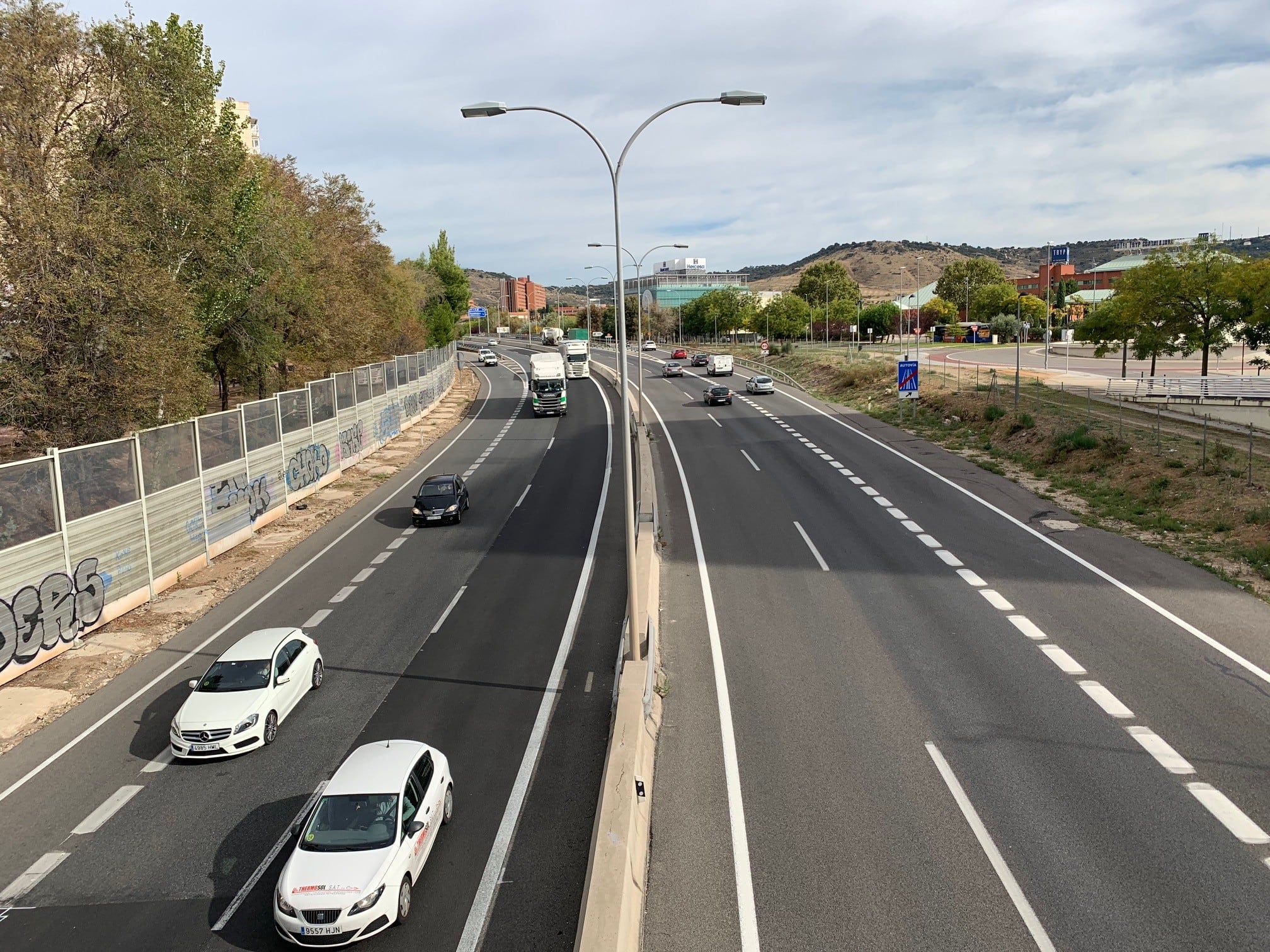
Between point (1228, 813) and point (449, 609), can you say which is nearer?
point (1228, 813)

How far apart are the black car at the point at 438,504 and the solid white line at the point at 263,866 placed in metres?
16.0

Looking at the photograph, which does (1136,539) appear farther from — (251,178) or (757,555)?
(251,178)

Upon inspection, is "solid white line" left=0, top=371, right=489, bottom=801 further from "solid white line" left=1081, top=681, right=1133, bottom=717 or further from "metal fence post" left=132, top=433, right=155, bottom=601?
"solid white line" left=1081, top=681, right=1133, bottom=717

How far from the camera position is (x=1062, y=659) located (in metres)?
15.5

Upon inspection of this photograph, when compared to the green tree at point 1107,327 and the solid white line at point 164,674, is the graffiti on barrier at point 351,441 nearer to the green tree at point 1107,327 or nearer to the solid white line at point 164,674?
the solid white line at point 164,674

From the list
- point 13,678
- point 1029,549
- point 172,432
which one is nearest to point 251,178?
point 172,432

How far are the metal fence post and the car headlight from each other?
1580cm

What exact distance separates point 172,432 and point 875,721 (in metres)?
20.4

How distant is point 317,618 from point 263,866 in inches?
387

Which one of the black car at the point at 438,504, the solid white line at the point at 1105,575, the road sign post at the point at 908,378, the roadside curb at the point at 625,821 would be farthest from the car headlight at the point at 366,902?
the road sign post at the point at 908,378

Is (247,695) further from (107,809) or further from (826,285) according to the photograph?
(826,285)

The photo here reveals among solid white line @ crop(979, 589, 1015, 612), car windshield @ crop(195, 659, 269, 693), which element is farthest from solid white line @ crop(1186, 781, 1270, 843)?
car windshield @ crop(195, 659, 269, 693)

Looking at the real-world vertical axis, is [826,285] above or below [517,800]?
above

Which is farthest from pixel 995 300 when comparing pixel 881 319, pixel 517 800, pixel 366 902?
pixel 366 902
